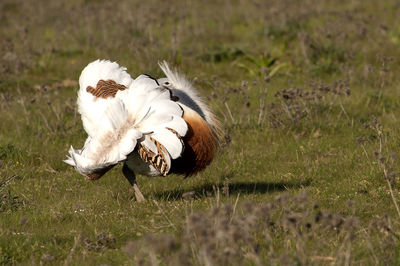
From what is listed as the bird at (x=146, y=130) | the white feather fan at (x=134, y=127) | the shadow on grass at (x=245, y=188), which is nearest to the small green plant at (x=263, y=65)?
the shadow on grass at (x=245, y=188)

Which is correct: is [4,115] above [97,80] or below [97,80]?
below

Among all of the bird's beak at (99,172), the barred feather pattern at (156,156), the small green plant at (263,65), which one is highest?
the barred feather pattern at (156,156)

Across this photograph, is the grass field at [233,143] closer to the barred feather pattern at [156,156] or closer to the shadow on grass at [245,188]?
the shadow on grass at [245,188]

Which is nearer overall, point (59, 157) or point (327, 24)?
point (59, 157)

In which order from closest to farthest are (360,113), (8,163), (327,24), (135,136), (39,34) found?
(135,136) < (8,163) < (360,113) < (327,24) < (39,34)

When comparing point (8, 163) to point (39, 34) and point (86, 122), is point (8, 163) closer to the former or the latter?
point (86, 122)

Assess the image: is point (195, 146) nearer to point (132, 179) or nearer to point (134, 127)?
point (134, 127)

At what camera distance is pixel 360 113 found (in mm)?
8484

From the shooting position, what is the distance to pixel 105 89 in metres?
5.65

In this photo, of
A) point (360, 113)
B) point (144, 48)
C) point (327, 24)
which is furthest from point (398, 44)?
point (144, 48)

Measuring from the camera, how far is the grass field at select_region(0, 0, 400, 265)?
4.08m

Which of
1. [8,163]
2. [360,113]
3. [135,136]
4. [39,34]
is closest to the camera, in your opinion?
[135,136]

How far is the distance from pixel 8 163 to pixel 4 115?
1.86 metres

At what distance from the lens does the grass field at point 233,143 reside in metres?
4.08
